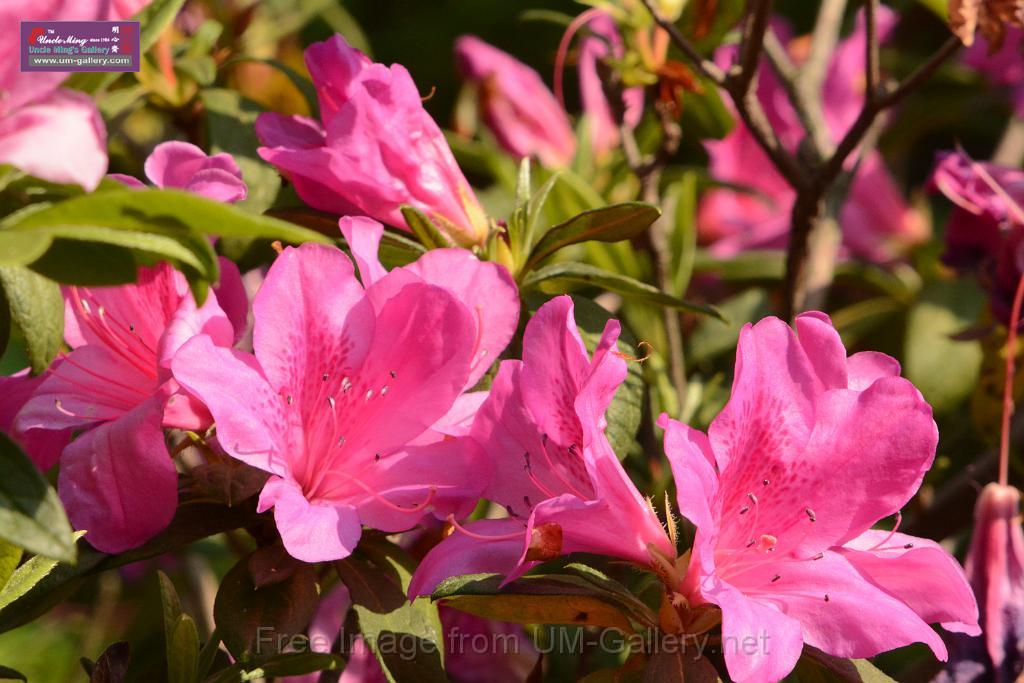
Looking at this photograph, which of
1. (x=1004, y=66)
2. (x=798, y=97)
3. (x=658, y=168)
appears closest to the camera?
(x=658, y=168)

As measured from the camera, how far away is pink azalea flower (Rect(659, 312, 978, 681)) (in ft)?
2.80

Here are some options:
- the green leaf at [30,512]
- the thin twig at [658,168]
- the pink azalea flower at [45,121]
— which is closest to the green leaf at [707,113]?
the thin twig at [658,168]

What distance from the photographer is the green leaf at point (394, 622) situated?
37.0 inches

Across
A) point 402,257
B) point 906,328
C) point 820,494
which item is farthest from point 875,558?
point 906,328

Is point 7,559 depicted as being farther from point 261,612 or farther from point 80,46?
point 80,46

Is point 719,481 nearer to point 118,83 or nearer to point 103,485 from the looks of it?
point 103,485

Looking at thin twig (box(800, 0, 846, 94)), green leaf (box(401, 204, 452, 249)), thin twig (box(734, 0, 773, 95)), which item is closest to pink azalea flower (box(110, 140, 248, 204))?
green leaf (box(401, 204, 452, 249))

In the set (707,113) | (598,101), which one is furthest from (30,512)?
(598,101)

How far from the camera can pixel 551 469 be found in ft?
3.02

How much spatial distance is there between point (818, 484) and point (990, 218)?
61 centimetres

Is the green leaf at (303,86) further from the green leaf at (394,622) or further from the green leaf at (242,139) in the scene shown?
the green leaf at (394,622)

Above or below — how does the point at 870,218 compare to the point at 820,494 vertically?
below

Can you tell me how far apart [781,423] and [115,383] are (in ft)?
1.71

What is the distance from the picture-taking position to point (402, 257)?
41.7 inches
